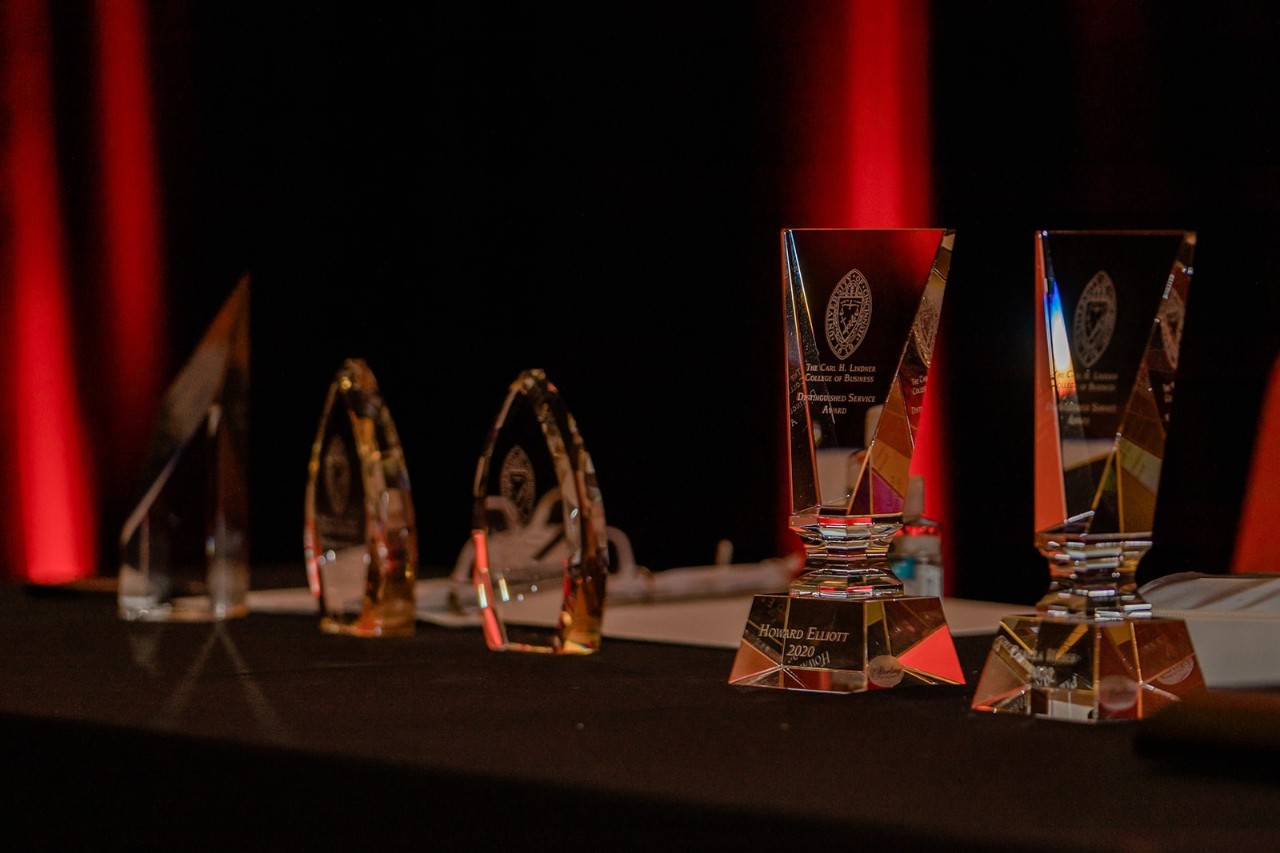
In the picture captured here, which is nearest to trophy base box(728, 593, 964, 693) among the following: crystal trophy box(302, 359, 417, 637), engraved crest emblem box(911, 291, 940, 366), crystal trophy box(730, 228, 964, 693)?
crystal trophy box(730, 228, 964, 693)

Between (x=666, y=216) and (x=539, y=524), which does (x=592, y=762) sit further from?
(x=666, y=216)

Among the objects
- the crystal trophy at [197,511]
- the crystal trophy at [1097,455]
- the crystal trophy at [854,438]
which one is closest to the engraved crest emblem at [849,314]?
the crystal trophy at [854,438]

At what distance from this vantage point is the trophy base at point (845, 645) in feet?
2.89

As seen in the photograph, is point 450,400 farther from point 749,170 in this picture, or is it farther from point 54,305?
point 54,305

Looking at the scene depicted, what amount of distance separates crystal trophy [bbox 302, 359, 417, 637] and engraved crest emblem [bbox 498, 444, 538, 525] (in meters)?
0.11

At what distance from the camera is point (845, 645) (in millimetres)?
890

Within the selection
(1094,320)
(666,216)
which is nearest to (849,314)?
(1094,320)

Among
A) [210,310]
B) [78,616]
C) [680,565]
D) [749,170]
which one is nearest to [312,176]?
[210,310]

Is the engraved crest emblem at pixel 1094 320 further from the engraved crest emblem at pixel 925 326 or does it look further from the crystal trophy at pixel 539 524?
the crystal trophy at pixel 539 524

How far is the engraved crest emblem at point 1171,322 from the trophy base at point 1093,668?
15 centimetres

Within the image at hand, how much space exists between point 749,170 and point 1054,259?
192 cm

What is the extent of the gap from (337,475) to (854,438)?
626 millimetres

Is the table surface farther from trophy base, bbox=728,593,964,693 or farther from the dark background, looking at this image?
the dark background

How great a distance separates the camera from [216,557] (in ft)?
4.75
